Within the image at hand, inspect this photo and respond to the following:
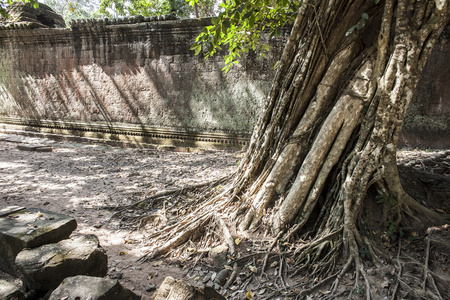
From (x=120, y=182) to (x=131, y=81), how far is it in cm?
331

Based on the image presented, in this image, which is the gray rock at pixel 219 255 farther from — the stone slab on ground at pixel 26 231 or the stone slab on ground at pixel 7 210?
the stone slab on ground at pixel 7 210

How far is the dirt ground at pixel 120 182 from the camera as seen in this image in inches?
101

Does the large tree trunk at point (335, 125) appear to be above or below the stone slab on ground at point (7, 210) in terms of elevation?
above

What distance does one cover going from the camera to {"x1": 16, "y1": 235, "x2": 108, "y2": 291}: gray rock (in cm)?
182

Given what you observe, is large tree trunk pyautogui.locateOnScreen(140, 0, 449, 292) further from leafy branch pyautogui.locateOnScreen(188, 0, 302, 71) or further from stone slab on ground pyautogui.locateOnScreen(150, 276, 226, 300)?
stone slab on ground pyautogui.locateOnScreen(150, 276, 226, 300)

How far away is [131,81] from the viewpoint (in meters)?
7.06

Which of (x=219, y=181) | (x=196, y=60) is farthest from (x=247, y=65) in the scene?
(x=219, y=181)

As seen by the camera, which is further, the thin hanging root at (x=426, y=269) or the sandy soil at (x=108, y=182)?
the sandy soil at (x=108, y=182)

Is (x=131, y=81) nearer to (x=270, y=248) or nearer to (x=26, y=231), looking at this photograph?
(x=26, y=231)

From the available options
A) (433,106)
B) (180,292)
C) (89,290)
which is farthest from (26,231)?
(433,106)

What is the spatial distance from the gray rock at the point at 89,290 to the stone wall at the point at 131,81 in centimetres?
493

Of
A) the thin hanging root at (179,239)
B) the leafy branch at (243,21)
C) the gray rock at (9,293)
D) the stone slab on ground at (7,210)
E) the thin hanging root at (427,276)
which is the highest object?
the leafy branch at (243,21)

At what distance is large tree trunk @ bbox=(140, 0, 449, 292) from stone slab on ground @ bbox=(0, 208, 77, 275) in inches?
33.3

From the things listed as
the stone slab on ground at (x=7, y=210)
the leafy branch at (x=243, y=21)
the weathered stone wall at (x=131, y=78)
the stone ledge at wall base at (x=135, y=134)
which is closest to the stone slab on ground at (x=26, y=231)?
the stone slab on ground at (x=7, y=210)
